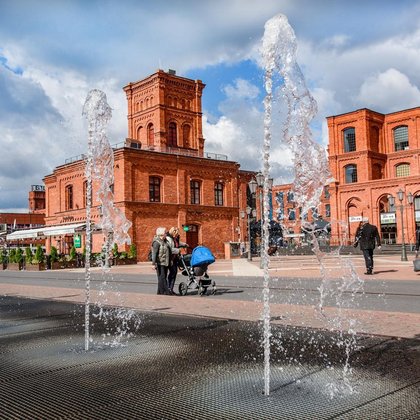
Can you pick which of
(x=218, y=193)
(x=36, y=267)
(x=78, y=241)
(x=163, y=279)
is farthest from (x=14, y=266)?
(x=163, y=279)

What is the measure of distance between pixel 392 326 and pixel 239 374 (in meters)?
3.22

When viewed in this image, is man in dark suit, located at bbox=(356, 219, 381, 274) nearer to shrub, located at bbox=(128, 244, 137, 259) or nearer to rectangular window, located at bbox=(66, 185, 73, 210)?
shrub, located at bbox=(128, 244, 137, 259)

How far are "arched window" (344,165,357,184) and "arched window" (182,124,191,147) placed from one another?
19766 millimetres

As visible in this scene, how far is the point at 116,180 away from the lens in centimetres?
3950

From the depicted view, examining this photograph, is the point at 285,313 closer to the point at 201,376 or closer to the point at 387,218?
the point at 201,376

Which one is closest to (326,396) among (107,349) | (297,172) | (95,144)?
(107,349)

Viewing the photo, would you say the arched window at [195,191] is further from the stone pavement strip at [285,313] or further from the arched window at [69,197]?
the stone pavement strip at [285,313]

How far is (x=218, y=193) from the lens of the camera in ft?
151

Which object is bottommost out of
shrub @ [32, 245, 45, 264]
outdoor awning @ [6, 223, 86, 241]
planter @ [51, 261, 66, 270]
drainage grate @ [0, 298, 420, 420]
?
drainage grate @ [0, 298, 420, 420]

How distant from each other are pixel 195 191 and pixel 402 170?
27.5 meters

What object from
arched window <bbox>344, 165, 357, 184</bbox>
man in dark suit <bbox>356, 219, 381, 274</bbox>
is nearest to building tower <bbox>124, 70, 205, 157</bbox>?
arched window <bbox>344, 165, 357, 184</bbox>

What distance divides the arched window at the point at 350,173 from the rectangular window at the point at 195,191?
2107cm

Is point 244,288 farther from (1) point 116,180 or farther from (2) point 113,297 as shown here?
(1) point 116,180

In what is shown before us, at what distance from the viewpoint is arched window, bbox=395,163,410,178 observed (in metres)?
57.0
